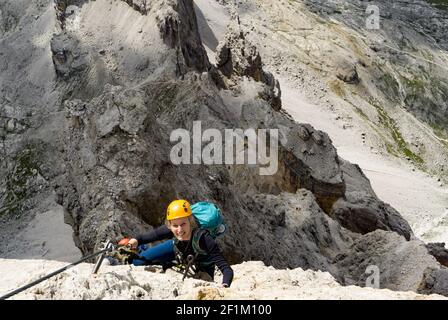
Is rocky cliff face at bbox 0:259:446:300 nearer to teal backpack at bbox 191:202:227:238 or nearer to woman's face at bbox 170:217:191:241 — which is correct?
woman's face at bbox 170:217:191:241

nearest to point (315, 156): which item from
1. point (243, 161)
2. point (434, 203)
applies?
point (243, 161)

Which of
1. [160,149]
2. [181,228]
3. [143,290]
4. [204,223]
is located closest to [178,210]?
[181,228]

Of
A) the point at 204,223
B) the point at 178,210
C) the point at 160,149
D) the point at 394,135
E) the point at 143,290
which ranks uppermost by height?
the point at 178,210

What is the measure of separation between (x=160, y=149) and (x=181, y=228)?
1049 cm

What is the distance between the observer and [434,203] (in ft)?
174

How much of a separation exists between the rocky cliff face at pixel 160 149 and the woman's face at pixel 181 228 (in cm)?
700

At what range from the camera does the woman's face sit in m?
9.54

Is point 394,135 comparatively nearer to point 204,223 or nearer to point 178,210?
point 204,223

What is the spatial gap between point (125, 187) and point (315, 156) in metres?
21.4

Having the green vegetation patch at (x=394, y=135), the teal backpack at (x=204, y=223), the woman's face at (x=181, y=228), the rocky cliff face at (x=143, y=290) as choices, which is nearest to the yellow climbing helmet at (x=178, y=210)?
the woman's face at (x=181, y=228)

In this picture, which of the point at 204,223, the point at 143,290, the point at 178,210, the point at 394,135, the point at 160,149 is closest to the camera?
the point at 143,290

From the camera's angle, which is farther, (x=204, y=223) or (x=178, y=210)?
(x=204, y=223)

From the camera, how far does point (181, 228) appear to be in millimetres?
9578

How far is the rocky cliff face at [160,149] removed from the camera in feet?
61.5
